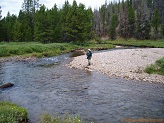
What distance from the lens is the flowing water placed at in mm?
14016

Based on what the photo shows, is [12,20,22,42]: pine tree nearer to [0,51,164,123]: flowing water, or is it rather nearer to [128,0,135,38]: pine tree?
[0,51,164,123]: flowing water

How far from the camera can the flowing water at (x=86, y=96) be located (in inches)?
552

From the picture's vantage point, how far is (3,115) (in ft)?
36.2

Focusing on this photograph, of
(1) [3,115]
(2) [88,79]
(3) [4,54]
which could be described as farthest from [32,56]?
(1) [3,115]

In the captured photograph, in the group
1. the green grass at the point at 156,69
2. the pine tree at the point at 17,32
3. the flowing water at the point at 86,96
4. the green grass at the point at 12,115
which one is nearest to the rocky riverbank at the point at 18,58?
the flowing water at the point at 86,96

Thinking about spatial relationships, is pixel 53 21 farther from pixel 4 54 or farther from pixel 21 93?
pixel 21 93

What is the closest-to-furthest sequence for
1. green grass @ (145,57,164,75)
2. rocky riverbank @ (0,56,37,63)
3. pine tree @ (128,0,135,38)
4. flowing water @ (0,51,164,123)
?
flowing water @ (0,51,164,123)
green grass @ (145,57,164,75)
rocky riverbank @ (0,56,37,63)
pine tree @ (128,0,135,38)

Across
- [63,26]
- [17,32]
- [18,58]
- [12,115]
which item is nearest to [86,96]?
[12,115]

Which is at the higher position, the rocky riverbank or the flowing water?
the rocky riverbank

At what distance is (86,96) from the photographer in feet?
58.0

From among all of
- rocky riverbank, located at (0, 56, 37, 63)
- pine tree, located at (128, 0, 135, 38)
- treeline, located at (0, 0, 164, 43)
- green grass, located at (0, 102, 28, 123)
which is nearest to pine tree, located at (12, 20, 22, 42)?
treeline, located at (0, 0, 164, 43)

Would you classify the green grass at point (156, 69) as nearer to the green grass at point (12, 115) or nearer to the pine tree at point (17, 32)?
the green grass at point (12, 115)

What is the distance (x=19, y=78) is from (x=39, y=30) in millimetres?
42679

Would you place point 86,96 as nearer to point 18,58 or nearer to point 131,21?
point 18,58
